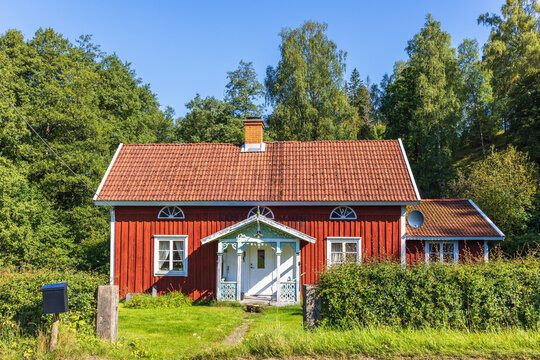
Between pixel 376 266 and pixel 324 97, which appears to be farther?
pixel 324 97

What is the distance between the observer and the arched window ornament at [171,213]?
15300 mm

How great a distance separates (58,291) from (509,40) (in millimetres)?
40361

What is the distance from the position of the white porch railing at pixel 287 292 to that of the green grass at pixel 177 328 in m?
1.49

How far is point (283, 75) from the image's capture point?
31594mm

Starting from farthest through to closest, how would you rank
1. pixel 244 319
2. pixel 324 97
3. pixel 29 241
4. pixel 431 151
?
pixel 324 97 < pixel 431 151 < pixel 29 241 < pixel 244 319

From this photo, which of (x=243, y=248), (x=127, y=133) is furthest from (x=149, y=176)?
(x=127, y=133)

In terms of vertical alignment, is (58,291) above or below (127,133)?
below

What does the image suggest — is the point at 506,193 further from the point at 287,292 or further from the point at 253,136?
the point at 287,292

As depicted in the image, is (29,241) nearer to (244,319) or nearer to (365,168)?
(244,319)

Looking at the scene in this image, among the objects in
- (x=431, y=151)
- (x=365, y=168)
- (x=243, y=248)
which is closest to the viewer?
(x=243, y=248)

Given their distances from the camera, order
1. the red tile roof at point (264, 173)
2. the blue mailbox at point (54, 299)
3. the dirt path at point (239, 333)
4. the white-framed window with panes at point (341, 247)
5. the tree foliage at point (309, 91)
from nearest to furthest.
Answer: the blue mailbox at point (54, 299)
the dirt path at point (239, 333)
the white-framed window with panes at point (341, 247)
the red tile roof at point (264, 173)
the tree foliage at point (309, 91)

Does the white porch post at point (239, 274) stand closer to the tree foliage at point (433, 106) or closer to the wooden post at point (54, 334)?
the wooden post at point (54, 334)

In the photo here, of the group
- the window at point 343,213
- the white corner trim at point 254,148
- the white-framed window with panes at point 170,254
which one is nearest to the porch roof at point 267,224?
the window at point 343,213

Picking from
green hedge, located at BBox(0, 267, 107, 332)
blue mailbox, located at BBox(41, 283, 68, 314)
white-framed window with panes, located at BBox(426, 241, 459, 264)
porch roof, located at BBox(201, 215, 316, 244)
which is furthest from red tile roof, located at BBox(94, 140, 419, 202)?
blue mailbox, located at BBox(41, 283, 68, 314)
